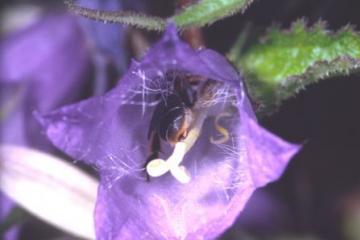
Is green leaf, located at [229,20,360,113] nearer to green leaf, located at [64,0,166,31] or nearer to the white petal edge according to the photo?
green leaf, located at [64,0,166,31]

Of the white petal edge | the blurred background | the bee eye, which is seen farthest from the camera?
the blurred background

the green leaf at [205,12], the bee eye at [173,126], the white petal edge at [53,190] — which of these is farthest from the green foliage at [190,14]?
the white petal edge at [53,190]

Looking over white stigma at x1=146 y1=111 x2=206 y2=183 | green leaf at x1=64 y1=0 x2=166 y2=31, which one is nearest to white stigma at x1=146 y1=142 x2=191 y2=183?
white stigma at x1=146 y1=111 x2=206 y2=183

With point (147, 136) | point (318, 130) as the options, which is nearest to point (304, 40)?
point (147, 136)

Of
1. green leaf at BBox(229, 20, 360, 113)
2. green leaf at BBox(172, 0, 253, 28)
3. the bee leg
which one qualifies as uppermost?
green leaf at BBox(172, 0, 253, 28)

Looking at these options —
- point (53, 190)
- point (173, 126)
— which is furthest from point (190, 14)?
point (53, 190)

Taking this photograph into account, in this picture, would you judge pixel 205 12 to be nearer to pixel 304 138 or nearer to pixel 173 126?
pixel 173 126

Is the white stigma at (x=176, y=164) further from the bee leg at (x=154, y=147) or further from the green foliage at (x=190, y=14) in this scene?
the green foliage at (x=190, y=14)
